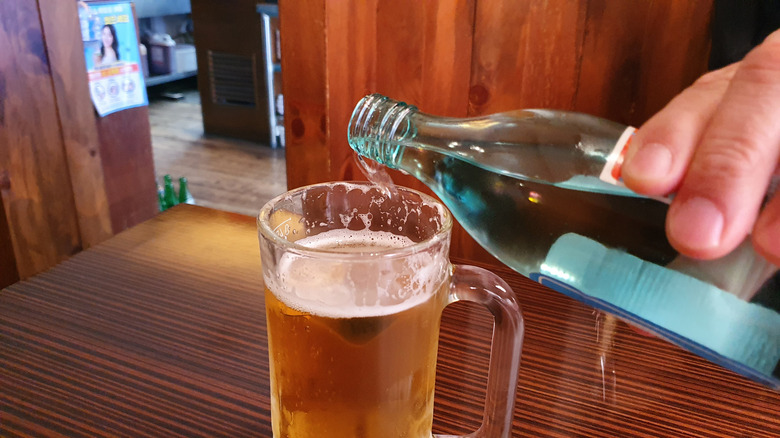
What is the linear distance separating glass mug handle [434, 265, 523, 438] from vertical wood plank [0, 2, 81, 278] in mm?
1637

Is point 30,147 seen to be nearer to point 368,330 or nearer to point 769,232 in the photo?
point 368,330

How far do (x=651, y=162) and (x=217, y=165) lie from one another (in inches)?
136

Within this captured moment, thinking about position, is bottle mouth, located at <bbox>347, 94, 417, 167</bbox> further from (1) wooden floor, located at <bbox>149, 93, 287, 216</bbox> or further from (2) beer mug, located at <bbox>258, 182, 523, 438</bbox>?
(1) wooden floor, located at <bbox>149, 93, 287, 216</bbox>

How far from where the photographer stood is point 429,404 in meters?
0.47

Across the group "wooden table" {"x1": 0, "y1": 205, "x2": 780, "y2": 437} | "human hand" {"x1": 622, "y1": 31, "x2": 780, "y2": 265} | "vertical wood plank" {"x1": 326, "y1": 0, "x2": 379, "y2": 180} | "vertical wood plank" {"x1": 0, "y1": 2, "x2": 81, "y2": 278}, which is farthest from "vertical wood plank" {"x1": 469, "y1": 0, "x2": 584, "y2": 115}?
"vertical wood plank" {"x1": 0, "y1": 2, "x2": 81, "y2": 278}

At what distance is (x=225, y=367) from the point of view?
59cm

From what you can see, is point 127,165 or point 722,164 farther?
point 127,165

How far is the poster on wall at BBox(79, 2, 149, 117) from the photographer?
2.00 metres

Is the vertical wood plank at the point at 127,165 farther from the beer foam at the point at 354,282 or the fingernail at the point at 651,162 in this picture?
the fingernail at the point at 651,162

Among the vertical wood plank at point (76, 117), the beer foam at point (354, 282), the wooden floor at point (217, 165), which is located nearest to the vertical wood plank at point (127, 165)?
the vertical wood plank at point (76, 117)

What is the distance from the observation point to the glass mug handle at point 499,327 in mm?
448

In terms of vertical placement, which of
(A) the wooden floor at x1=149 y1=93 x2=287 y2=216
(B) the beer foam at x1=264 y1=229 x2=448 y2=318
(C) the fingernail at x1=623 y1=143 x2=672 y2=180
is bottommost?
(A) the wooden floor at x1=149 y1=93 x2=287 y2=216

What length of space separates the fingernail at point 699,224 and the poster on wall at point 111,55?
2.04 meters

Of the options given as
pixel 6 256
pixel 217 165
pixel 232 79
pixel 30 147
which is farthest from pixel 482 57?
pixel 232 79
